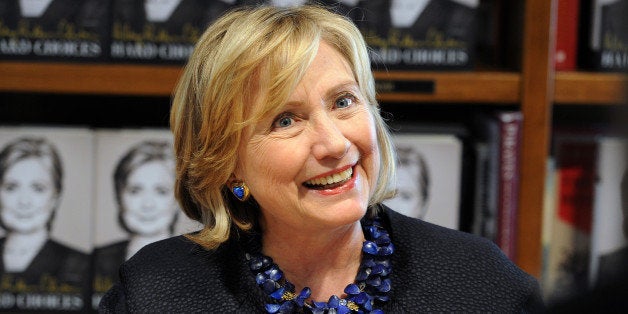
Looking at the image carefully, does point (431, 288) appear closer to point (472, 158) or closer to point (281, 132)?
point (281, 132)

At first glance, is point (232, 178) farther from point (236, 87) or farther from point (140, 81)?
point (140, 81)

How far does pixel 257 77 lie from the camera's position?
940 millimetres

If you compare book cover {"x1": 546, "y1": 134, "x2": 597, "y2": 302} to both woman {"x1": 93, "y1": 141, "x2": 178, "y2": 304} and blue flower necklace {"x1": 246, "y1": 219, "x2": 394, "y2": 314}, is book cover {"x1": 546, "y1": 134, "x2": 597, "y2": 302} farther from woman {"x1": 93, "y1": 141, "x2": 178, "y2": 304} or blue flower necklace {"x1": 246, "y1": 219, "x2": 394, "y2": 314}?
woman {"x1": 93, "y1": 141, "x2": 178, "y2": 304}

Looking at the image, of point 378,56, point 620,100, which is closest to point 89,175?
point 378,56

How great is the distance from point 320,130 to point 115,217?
64cm

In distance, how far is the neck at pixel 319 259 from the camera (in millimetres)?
994

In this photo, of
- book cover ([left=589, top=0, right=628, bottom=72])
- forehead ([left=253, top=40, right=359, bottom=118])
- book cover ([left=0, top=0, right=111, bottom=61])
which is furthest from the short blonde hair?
book cover ([left=589, top=0, right=628, bottom=72])

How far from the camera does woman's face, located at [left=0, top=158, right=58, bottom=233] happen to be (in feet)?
4.68

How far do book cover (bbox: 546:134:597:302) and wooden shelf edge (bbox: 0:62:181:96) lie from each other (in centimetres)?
71

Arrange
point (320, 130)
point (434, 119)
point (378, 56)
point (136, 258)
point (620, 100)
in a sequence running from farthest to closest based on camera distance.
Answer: point (434, 119), point (378, 56), point (136, 258), point (320, 130), point (620, 100)

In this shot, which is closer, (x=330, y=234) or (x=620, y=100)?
(x=620, y=100)

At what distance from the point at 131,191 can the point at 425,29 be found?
0.60m

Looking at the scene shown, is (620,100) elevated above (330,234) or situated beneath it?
elevated above

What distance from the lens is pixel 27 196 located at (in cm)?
143
